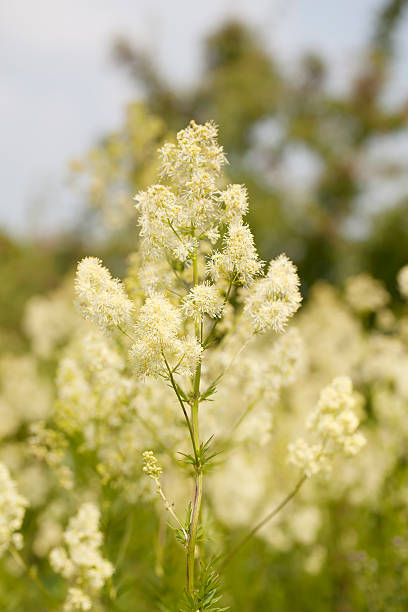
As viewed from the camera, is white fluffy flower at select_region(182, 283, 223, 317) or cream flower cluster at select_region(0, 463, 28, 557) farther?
cream flower cluster at select_region(0, 463, 28, 557)

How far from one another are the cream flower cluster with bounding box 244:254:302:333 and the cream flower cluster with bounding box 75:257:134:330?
1.66 feet

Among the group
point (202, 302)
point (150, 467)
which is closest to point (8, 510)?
point (150, 467)

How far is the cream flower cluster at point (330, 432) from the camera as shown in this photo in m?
2.32

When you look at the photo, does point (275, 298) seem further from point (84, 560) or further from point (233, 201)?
point (84, 560)

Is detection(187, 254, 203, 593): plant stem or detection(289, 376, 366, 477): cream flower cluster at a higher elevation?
detection(289, 376, 366, 477): cream flower cluster

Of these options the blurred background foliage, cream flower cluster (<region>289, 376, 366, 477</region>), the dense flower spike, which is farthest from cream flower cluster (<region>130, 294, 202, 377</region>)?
the blurred background foliage

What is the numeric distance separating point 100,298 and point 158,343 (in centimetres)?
29

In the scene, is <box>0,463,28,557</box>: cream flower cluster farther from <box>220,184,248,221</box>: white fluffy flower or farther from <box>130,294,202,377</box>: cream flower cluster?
<box>220,184,248,221</box>: white fluffy flower

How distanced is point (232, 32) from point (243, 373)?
1546cm

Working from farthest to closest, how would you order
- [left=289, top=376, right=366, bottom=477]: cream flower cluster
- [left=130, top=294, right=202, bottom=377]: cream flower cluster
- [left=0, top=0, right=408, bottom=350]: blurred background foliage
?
[left=0, top=0, right=408, bottom=350]: blurred background foliage, [left=289, top=376, right=366, bottom=477]: cream flower cluster, [left=130, top=294, right=202, bottom=377]: cream flower cluster

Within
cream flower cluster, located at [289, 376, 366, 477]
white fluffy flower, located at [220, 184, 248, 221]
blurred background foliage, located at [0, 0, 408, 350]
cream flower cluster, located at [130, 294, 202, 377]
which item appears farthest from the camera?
blurred background foliage, located at [0, 0, 408, 350]

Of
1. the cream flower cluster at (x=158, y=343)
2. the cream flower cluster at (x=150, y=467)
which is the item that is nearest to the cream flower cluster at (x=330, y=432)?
the cream flower cluster at (x=150, y=467)

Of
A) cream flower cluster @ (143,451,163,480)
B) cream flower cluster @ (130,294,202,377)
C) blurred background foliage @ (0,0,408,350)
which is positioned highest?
blurred background foliage @ (0,0,408,350)

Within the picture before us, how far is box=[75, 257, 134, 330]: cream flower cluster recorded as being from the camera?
1795 millimetres
